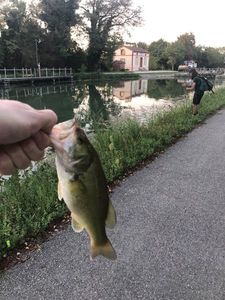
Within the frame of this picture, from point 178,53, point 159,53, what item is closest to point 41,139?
point 178,53

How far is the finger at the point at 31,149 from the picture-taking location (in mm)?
1683

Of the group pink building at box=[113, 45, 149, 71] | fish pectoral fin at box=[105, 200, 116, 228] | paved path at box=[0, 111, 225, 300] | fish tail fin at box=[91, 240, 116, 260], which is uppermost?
fish pectoral fin at box=[105, 200, 116, 228]

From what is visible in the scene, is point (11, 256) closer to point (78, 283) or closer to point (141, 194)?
point (78, 283)

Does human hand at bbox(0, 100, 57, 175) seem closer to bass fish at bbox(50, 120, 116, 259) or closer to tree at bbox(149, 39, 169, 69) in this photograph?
bass fish at bbox(50, 120, 116, 259)

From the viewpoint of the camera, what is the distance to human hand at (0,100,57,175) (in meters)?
1.51

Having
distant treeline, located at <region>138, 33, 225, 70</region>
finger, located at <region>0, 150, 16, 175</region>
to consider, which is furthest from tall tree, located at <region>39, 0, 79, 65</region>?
finger, located at <region>0, 150, 16, 175</region>

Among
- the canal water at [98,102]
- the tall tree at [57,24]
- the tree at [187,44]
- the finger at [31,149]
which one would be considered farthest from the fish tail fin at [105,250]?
the tree at [187,44]

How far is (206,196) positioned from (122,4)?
55.7 m

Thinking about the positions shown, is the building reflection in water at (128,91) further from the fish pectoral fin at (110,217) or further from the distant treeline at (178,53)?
the distant treeline at (178,53)

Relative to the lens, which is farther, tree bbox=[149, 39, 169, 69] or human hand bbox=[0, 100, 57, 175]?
tree bbox=[149, 39, 169, 69]

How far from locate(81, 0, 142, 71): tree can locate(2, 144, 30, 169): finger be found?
57128 mm

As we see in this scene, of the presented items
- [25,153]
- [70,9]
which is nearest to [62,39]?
[70,9]

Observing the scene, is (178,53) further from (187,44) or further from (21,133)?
(21,133)

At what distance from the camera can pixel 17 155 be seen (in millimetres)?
1741
